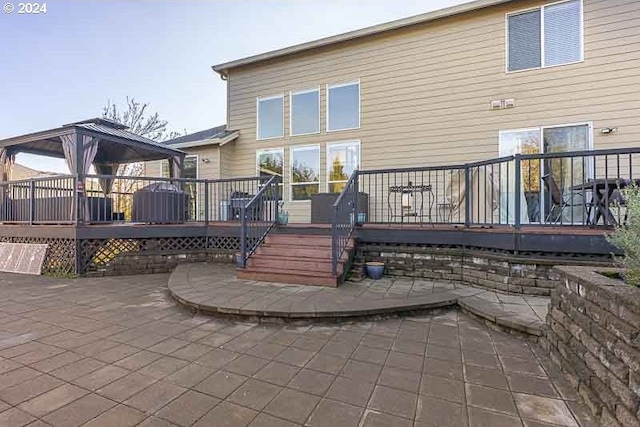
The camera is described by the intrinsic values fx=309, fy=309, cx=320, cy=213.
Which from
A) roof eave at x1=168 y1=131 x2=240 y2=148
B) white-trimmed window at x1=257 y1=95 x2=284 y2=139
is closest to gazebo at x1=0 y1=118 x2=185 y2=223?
roof eave at x1=168 y1=131 x2=240 y2=148

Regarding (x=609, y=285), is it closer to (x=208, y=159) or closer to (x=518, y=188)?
(x=518, y=188)

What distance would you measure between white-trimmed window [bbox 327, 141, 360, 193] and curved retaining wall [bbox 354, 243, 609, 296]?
2967 millimetres

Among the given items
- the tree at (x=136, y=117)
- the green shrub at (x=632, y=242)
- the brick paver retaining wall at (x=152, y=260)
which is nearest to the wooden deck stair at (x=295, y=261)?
the brick paver retaining wall at (x=152, y=260)

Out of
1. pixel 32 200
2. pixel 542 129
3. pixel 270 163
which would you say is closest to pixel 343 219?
pixel 270 163

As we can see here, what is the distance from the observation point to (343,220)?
510 centimetres

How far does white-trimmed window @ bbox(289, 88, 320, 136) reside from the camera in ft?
27.6

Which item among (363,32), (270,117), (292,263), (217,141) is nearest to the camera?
(292,263)

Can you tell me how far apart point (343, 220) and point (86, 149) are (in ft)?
18.0

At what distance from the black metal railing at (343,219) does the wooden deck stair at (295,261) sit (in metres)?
0.15

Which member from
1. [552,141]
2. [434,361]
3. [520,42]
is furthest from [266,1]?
[434,361]

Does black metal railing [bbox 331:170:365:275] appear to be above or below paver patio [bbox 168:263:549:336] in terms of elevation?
above

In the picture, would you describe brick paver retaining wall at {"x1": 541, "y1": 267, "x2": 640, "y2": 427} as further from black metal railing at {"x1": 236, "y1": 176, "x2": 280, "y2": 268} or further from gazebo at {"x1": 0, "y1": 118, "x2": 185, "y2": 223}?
gazebo at {"x1": 0, "y1": 118, "x2": 185, "y2": 223}

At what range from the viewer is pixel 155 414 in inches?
72.4

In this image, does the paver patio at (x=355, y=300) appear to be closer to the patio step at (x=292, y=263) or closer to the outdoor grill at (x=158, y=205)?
the patio step at (x=292, y=263)
